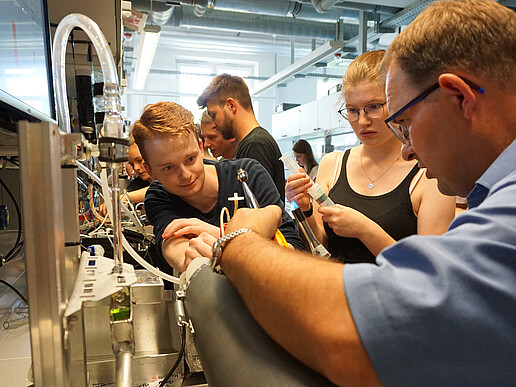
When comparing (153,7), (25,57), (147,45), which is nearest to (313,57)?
(153,7)

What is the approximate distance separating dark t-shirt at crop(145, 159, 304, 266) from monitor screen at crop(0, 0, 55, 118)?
1.52ft

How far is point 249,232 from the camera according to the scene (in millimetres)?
622

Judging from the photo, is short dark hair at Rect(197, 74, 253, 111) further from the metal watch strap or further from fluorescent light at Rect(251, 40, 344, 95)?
fluorescent light at Rect(251, 40, 344, 95)

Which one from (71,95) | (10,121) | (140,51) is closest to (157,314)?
(10,121)

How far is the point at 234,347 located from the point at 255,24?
18.4ft

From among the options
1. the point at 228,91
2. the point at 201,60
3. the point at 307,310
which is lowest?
the point at 307,310

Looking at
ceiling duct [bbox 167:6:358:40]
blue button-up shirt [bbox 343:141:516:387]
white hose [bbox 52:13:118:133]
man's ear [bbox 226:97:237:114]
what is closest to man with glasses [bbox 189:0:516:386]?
blue button-up shirt [bbox 343:141:516:387]

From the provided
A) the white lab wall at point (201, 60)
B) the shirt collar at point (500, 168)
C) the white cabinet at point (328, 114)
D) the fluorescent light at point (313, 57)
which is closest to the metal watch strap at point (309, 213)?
the shirt collar at point (500, 168)

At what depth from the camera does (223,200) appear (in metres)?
1.30

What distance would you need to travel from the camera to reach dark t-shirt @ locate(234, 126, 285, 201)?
5.65ft

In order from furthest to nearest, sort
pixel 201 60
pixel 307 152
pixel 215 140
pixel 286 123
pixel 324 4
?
pixel 201 60 → pixel 286 123 → pixel 307 152 → pixel 324 4 → pixel 215 140

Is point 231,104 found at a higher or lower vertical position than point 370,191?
higher

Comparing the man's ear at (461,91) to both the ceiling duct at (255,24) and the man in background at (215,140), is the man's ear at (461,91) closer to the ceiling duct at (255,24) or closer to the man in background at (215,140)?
the man in background at (215,140)

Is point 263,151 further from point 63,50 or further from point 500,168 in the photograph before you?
point 500,168
